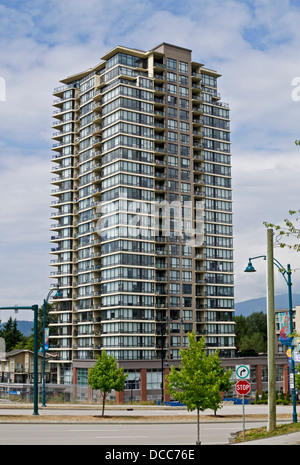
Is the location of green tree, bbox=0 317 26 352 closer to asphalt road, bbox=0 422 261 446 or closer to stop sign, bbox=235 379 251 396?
asphalt road, bbox=0 422 261 446

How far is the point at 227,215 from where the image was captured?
378ft

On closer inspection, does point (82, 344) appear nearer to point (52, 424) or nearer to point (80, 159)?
point (80, 159)

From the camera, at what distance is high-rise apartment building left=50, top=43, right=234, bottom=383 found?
319 ft

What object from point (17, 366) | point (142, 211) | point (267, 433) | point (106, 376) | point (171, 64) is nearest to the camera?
point (267, 433)

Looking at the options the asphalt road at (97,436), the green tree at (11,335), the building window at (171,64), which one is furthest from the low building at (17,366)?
the asphalt road at (97,436)

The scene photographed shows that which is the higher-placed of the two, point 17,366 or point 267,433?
point 267,433

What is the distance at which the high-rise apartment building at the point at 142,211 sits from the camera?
97.4 meters

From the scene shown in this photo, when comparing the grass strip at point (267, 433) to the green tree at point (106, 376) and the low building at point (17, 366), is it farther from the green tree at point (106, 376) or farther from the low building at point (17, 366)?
the low building at point (17, 366)

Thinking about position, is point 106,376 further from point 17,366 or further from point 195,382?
point 17,366

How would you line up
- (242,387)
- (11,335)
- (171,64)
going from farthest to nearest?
1. (11,335)
2. (171,64)
3. (242,387)

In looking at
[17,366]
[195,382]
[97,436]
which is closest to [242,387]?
[195,382]

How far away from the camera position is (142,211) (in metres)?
100

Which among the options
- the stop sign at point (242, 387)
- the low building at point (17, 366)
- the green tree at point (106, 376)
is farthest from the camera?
the low building at point (17, 366)

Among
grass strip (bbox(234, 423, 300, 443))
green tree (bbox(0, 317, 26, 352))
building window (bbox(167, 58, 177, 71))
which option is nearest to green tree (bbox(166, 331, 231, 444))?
grass strip (bbox(234, 423, 300, 443))
